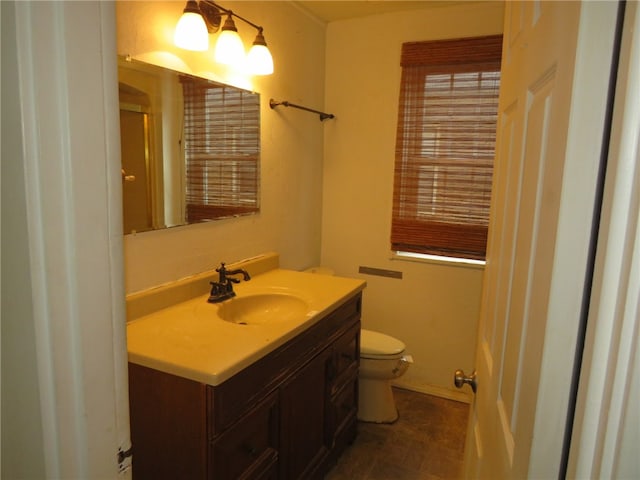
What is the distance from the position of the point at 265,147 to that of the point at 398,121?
917 millimetres

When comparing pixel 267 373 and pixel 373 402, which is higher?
pixel 267 373

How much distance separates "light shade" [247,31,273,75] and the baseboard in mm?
2160

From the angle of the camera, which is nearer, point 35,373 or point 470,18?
point 35,373

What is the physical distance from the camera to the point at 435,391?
287 cm

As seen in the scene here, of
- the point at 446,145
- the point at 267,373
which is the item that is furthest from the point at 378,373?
the point at 446,145

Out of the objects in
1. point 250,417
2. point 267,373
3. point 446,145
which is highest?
point 446,145

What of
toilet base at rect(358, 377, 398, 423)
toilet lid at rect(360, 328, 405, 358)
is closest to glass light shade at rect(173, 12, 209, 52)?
toilet lid at rect(360, 328, 405, 358)

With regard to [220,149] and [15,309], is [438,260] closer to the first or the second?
[220,149]

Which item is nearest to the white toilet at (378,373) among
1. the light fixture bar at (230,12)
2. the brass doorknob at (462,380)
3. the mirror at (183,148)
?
the mirror at (183,148)

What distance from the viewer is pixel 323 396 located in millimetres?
1903

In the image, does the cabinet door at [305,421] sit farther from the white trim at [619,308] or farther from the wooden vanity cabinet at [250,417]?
the white trim at [619,308]

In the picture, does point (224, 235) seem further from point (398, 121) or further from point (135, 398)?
point (398, 121)

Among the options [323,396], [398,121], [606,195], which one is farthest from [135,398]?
[398,121]

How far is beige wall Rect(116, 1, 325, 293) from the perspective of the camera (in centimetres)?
158
